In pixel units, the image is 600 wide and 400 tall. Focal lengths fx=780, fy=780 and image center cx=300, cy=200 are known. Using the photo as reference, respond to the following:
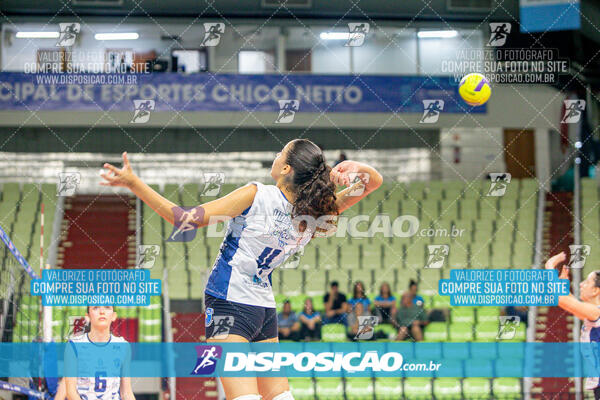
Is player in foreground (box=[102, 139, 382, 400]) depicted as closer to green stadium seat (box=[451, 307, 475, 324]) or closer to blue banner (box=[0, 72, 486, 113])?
green stadium seat (box=[451, 307, 475, 324])

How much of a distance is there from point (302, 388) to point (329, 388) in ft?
1.01

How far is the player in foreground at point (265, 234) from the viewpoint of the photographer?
384 centimetres

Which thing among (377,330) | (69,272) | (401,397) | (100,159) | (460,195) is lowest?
(401,397)

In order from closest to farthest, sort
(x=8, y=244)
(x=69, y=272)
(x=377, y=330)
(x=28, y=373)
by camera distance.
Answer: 1. (x=8, y=244)
2. (x=28, y=373)
3. (x=69, y=272)
4. (x=377, y=330)

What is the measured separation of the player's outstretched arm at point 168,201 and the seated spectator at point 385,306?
18.6 feet

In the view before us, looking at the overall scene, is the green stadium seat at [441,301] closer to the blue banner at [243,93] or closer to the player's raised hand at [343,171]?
the blue banner at [243,93]

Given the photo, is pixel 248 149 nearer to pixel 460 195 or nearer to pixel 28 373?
pixel 460 195

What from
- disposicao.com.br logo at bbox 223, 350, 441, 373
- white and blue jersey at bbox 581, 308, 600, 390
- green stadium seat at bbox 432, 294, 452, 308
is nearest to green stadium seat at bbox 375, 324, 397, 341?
green stadium seat at bbox 432, 294, 452, 308

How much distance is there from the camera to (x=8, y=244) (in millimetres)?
6258

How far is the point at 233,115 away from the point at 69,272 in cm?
475

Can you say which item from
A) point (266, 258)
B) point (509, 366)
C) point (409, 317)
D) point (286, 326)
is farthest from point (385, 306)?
point (266, 258)

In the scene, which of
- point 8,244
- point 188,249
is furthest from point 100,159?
point 8,244

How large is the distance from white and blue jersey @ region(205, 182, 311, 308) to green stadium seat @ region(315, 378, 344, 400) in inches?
199

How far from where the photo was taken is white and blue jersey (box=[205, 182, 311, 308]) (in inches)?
152
